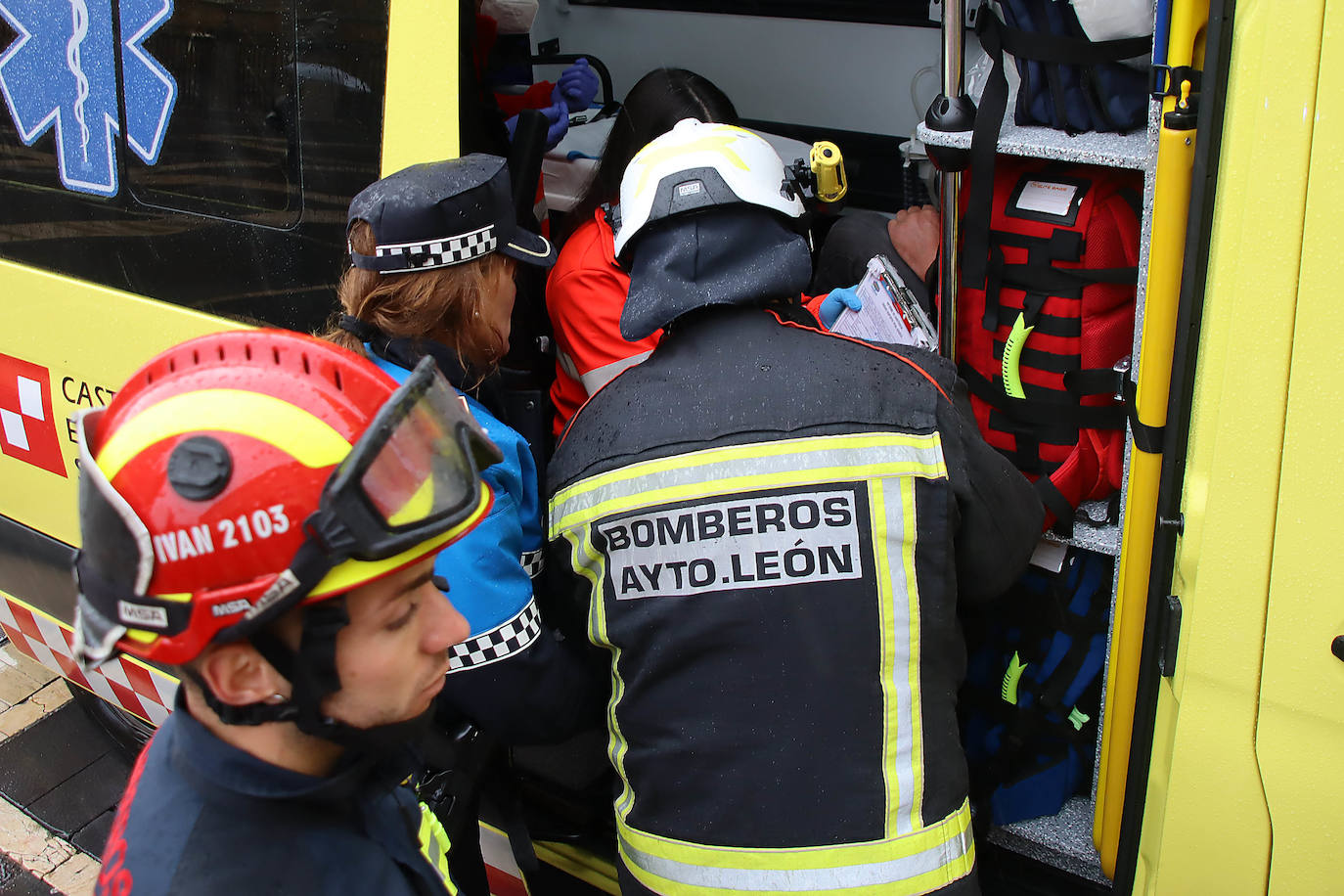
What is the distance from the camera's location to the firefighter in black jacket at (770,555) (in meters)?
1.58

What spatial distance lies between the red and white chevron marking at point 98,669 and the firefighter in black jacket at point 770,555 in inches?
50.0

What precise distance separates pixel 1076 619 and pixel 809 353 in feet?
2.99

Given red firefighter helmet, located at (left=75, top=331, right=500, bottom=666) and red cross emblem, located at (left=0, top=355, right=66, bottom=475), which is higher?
red firefighter helmet, located at (left=75, top=331, right=500, bottom=666)

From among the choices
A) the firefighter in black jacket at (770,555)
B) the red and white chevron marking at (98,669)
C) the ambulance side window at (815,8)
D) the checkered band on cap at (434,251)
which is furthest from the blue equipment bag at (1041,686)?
the ambulance side window at (815,8)

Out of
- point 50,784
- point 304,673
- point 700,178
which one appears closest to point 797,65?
point 700,178

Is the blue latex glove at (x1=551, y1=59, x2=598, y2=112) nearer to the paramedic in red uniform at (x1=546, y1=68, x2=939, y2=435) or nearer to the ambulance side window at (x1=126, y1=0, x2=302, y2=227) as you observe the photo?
the paramedic in red uniform at (x1=546, y1=68, x2=939, y2=435)

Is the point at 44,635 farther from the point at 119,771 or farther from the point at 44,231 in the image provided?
the point at 44,231

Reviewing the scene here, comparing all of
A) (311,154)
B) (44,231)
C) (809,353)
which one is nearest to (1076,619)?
(809,353)

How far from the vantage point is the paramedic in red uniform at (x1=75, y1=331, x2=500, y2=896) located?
104 cm

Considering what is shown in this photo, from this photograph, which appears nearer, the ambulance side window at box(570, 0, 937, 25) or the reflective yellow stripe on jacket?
the reflective yellow stripe on jacket

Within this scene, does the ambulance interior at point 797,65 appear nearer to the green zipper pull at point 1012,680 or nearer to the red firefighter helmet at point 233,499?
the green zipper pull at point 1012,680

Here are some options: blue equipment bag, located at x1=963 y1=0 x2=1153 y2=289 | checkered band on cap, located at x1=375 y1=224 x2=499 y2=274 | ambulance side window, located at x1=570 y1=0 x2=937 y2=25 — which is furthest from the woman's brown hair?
ambulance side window, located at x1=570 y1=0 x2=937 y2=25

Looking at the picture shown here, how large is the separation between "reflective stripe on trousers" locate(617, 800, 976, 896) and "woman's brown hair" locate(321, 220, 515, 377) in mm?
823

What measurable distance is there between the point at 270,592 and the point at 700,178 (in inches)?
36.4
